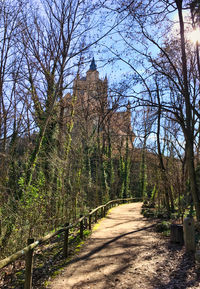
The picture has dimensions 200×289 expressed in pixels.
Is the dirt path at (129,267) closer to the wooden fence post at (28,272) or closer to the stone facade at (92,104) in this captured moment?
the wooden fence post at (28,272)

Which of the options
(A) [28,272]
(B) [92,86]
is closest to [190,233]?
(A) [28,272]

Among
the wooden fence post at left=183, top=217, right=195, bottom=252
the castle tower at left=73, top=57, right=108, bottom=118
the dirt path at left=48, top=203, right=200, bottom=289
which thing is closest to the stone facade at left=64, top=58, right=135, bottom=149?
the castle tower at left=73, top=57, right=108, bottom=118

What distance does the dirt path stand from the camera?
13.7ft

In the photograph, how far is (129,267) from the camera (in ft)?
16.3

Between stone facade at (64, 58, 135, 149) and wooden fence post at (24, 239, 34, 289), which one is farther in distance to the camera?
stone facade at (64, 58, 135, 149)

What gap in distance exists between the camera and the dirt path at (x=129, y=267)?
4.18 meters

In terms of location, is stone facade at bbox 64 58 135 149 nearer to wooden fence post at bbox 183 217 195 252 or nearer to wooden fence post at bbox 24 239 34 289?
wooden fence post at bbox 183 217 195 252

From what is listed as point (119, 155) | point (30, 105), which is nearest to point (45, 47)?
point (30, 105)

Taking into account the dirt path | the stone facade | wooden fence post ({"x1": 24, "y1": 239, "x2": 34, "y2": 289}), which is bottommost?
the dirt path

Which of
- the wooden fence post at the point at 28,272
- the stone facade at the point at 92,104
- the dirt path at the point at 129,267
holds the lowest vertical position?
the dirt path at the point at 129,267

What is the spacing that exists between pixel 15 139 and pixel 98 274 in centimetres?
725

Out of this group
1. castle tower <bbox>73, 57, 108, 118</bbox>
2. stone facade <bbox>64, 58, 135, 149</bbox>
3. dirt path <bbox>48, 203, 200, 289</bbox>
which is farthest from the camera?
stone facade <bbox>64, 58, 135, 149</bbox>

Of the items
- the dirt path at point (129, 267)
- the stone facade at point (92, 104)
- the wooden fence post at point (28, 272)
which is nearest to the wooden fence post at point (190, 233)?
the dirt path at point (129, 267)

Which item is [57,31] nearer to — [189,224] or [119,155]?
[189,224]
